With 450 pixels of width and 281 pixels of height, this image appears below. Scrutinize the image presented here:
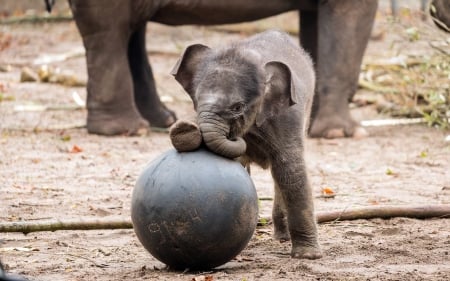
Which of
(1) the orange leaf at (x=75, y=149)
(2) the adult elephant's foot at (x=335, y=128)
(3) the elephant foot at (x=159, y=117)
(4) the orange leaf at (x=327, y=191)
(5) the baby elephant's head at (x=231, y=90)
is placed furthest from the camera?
(3) the elephant foot at (x=159, y=117)

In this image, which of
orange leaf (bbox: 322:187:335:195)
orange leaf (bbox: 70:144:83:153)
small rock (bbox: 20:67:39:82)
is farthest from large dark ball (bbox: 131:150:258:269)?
small rock (bbox: 20:67:39:82)

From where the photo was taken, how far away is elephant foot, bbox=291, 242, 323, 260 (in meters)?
5.77

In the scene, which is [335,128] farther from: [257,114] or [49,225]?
[257,114]

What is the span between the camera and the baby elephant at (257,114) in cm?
517

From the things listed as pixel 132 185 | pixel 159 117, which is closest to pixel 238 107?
pixel 132 185

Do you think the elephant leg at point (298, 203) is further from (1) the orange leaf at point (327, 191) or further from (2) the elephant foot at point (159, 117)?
(2) the elephant foot at point (159, 117)

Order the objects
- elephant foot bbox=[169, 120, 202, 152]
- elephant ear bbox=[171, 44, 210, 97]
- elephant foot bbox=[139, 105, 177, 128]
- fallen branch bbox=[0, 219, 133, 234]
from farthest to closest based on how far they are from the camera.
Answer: elephant foot bbox=[139, 105, 177, 128] → fallen branch bbox=[0, 219, 133, 234] → elephant ear bbox=[171, 44, 210, 97] → elephant foot bbox=[169, 120, 202, 152]

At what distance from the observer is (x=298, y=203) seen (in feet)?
19.0

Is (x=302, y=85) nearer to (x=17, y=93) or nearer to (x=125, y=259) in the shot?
(x=125, y=259)

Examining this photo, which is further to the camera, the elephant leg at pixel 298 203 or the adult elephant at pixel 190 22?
the adult elephant at pixel 190 22

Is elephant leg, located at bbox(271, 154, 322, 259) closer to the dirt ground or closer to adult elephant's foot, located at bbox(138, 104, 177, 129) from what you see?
the dirt ground

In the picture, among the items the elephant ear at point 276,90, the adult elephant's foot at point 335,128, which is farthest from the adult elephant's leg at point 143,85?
the elephant ear at point 276,90

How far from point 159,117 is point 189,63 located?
6142 mm

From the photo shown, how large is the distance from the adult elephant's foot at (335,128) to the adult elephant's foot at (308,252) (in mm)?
5185
